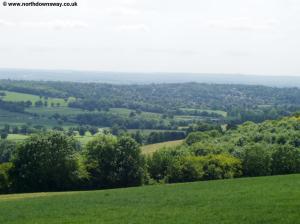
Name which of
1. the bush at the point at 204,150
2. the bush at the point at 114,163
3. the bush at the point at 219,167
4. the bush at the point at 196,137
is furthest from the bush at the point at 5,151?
the bush at the point at 219,167

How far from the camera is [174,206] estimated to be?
34156 mm

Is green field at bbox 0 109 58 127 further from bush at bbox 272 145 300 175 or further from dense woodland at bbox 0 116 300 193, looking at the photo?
bush at bbox 272 145 300 175

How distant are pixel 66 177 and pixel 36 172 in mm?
3340

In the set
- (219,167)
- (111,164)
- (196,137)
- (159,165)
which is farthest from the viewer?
(196,137)

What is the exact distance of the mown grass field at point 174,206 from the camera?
96.2 feet

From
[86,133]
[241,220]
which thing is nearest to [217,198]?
[241,220]

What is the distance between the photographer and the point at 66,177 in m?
58.2

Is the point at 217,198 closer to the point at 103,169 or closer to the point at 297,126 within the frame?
the point at 103,169

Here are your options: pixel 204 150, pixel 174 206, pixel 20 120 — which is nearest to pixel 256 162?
pixel 204 150

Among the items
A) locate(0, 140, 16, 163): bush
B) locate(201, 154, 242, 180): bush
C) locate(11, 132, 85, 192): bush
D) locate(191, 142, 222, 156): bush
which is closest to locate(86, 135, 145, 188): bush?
locate(11, 132, 85, 192): bush

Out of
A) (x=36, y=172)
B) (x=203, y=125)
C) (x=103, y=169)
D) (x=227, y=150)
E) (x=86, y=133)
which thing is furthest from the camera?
(x=86, y=133)

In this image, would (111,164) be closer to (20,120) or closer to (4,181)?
(4,181)

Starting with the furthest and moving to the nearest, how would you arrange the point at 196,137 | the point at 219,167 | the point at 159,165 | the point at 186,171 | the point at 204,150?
1. the point at 196,137
2. the point at 204,150
3. the point at 159,165
4. the point at 219,167
5. the point at 186,171

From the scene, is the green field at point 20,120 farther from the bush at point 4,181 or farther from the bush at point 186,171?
the bush at point 4,181
